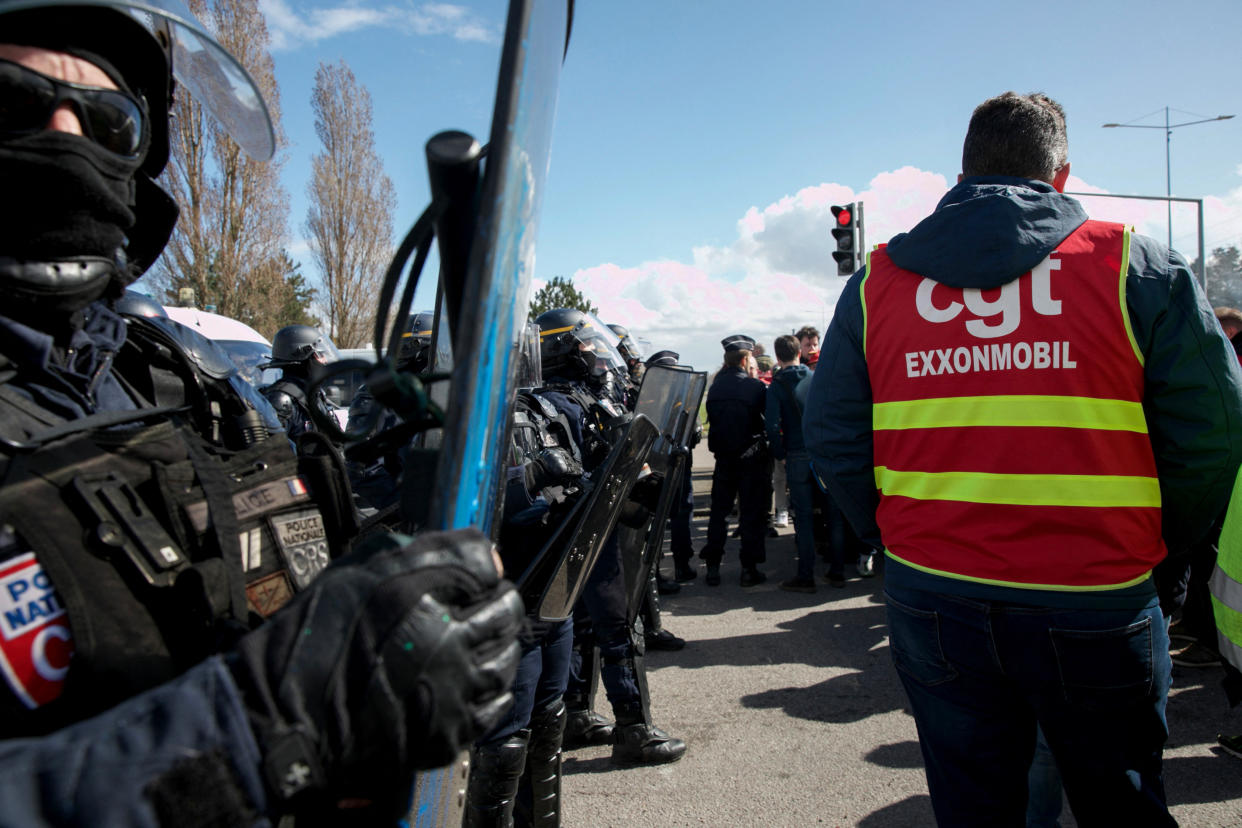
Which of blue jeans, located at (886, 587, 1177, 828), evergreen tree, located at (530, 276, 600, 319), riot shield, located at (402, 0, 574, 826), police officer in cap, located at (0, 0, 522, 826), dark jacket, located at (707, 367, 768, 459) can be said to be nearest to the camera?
police officer in cap, located at (0, 0, 522, 826)

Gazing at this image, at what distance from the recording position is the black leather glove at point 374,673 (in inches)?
26.7

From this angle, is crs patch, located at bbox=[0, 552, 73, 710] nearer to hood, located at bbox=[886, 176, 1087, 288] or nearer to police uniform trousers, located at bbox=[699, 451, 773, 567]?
hood, located at bbox=[886, 176, 1087, 288]

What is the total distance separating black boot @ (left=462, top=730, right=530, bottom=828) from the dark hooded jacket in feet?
4.43

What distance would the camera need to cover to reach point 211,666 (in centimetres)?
69

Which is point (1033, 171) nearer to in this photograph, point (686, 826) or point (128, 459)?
point (128, 459)

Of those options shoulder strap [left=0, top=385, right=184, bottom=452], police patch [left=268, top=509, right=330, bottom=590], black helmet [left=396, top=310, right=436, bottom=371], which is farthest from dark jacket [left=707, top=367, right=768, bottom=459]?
shoulder strap [left=0, top=385, right=184, bottom=452]

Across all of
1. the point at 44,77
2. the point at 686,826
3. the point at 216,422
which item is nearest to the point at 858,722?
the point at 686,826

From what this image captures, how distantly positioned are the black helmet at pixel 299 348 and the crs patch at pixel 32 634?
15.4ft

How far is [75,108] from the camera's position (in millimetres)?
961

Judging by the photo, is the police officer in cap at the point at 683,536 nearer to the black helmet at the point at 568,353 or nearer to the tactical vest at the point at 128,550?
the black helmet at the point at 568,353

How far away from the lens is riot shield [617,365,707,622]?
330cm

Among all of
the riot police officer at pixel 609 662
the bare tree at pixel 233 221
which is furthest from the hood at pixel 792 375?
the bare tree at pixel 233 221

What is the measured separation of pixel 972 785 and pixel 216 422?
1795 mm

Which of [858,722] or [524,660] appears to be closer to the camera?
[524,660]
